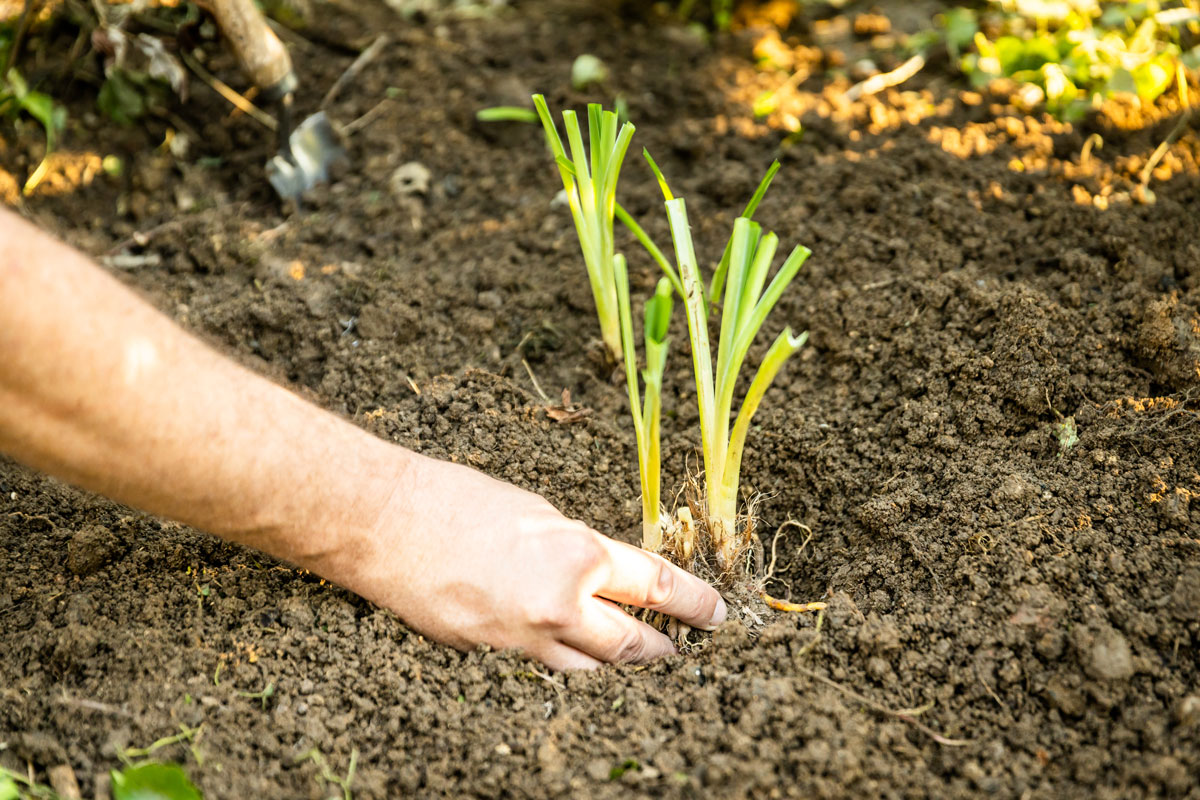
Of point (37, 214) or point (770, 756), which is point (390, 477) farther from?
point (37, 214)

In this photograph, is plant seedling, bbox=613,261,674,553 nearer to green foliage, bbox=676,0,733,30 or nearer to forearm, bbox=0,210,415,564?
forearm, bbox=0,210,415,564

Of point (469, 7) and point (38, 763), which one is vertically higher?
point (469, 7)

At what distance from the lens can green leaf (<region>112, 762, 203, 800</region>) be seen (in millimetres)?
979

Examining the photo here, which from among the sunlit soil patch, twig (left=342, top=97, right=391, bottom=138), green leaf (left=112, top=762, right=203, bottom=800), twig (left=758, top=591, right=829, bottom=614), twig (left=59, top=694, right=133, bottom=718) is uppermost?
twig (left=342, top=97, right=391, bottom=138)

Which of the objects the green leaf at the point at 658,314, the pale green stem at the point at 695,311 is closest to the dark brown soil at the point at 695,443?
the pale green stem at the point at 695,311

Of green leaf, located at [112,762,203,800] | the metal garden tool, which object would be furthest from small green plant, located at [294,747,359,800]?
the metal garden tool

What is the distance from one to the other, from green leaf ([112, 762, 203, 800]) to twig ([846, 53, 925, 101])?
197cm

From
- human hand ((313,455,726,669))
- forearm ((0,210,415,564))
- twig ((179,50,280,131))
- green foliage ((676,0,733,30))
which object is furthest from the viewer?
green foliage ((676,0,733,30))

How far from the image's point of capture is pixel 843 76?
224 centimetres

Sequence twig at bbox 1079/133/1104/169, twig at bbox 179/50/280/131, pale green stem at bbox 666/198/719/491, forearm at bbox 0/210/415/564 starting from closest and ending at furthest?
forearm at bbox 0/210/415/564 < pale green stem at bbox 666/198/719/491 < twig at bbox 1079/133/1104/169 < twig at bbox 179/50/280/131

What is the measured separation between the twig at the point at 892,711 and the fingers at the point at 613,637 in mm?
221

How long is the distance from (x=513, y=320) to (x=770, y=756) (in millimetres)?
1014

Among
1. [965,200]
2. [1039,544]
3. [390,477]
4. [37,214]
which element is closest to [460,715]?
[390,477]

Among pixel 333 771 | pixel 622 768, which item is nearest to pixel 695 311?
pixel 622 768
